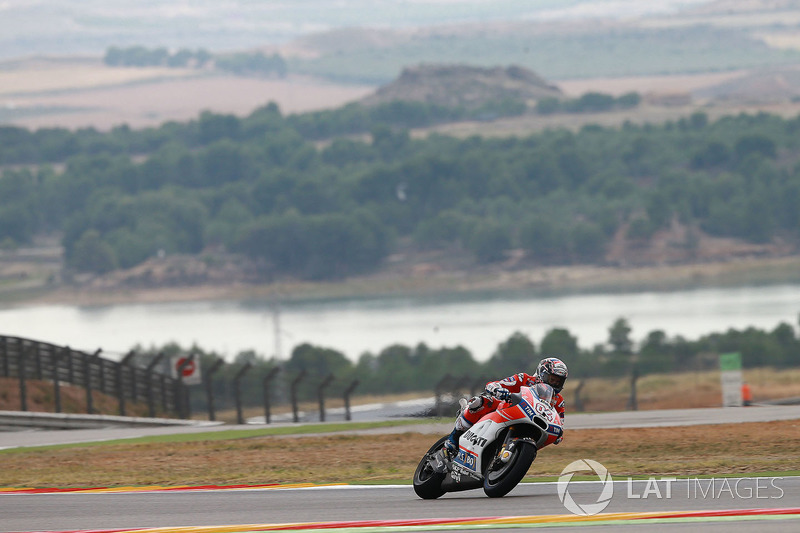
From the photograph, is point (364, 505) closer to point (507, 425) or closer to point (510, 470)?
point (510, 470)

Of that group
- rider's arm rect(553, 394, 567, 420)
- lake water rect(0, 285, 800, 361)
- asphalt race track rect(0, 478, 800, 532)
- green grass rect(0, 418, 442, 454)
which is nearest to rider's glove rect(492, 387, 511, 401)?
rider's arm rect(553, 394, 567, 420)

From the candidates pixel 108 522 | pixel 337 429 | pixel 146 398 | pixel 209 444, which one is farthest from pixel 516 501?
pixel 146 398

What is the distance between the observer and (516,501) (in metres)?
14.3

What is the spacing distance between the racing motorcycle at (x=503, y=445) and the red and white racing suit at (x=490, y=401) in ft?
0.48

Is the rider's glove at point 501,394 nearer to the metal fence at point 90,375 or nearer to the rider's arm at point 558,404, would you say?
the rider's arm at point 558,404

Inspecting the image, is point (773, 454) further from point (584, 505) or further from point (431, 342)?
point (431, 342)

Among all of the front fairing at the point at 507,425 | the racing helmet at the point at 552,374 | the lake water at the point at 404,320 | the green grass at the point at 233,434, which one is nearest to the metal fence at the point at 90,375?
the green grass at the point at 233,434

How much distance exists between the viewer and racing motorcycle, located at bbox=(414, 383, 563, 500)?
1420cm

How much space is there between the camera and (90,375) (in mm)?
35875

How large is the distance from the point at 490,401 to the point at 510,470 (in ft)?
2.94

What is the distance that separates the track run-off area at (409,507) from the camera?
12.8 meters

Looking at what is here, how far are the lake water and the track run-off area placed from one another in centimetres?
8546

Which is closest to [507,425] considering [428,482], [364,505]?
[428,482]

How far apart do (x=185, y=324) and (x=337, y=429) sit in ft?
445
